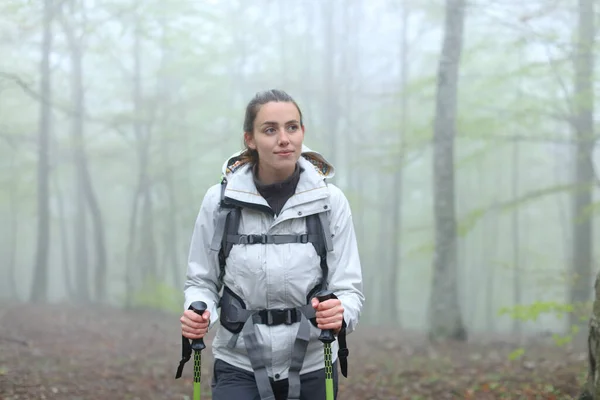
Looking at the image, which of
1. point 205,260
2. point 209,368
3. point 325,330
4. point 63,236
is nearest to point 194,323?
point 205,260

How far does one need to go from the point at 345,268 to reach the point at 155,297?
19.0m

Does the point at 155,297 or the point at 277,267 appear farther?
the point at 155,297

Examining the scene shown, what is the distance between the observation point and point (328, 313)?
2.91 m

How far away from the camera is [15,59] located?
22859mm

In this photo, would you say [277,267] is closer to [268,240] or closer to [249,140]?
[268,240]

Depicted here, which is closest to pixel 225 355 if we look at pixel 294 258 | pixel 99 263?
pixel 294 258

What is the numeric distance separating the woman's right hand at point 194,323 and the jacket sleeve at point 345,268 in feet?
2.09

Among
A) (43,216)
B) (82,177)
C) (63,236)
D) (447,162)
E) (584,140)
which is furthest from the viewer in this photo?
(63,236)

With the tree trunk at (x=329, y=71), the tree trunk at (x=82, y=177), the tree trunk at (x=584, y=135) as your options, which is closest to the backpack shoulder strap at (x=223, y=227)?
the tree trunk at (x=584, y=135)

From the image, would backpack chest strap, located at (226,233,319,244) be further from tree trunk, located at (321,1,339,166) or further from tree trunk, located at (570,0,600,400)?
tree trunk, located at (321,1,339,166)

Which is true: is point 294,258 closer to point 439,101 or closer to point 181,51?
point 439,101

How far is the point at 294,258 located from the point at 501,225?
3836 centimetres

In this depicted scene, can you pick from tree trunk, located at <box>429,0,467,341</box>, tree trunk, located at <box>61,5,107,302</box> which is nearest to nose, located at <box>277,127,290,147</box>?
tree trunk, located at <box>429,0,467,341</box>

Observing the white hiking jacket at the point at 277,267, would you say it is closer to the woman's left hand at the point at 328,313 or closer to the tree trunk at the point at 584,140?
the woman's left hand at the point at 328,313
